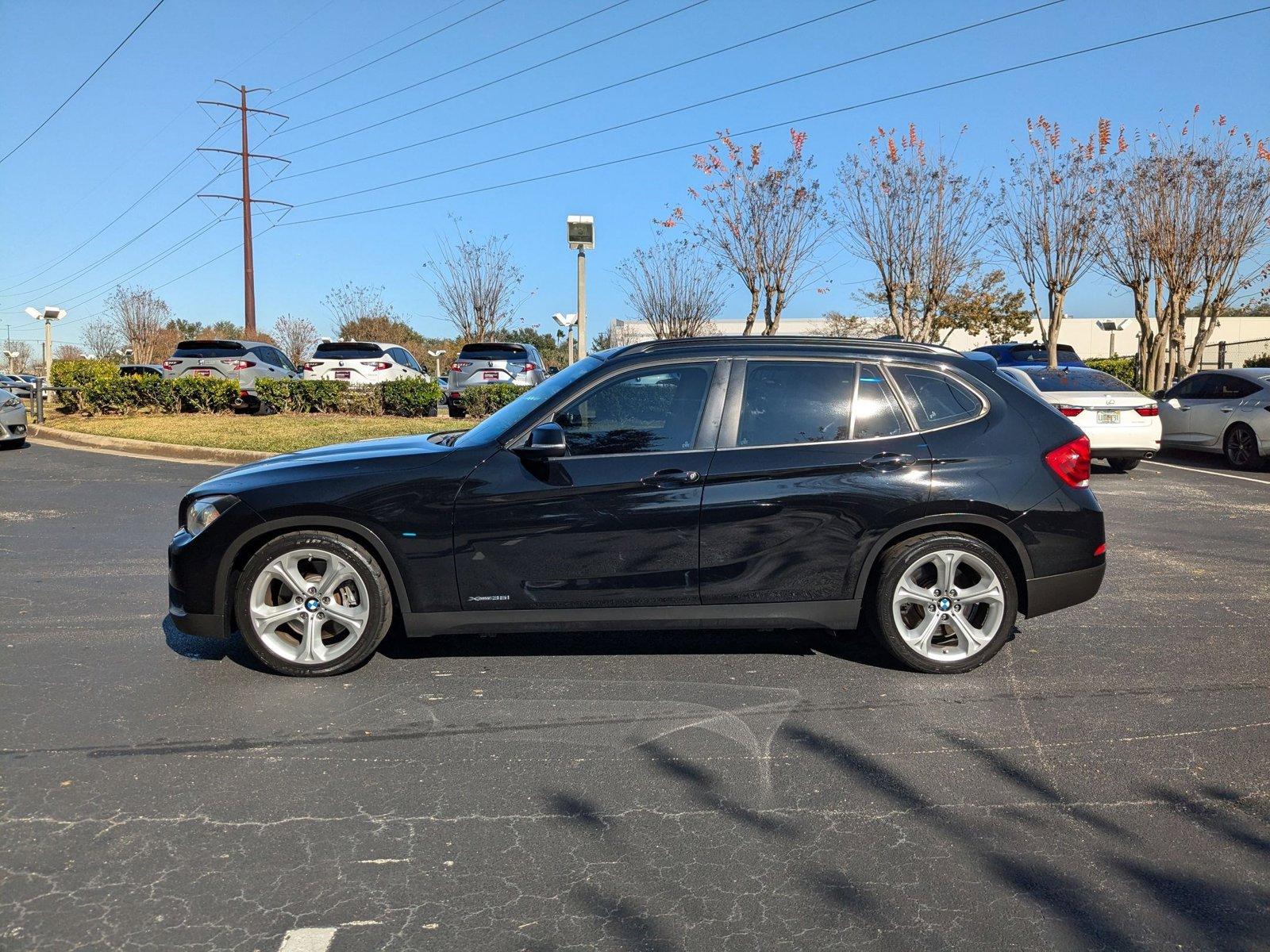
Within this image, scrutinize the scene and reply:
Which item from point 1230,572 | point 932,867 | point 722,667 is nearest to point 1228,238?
point 1230,572

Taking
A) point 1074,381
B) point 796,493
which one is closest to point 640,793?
point 796,493

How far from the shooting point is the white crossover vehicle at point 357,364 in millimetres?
20844

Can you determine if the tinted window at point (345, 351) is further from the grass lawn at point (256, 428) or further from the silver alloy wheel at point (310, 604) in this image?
the silver alloy wheel at point (310, 604)

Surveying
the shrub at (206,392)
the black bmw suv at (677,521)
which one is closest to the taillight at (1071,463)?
the black bmw suv at (677,521)

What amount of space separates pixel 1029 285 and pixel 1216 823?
25556mm

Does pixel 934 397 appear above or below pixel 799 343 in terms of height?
below

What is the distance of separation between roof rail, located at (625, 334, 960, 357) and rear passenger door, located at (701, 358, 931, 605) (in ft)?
0.72

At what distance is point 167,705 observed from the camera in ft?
15.8

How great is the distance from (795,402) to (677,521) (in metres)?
0.89

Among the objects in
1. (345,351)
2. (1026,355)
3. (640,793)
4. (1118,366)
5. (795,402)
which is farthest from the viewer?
(1118,366)

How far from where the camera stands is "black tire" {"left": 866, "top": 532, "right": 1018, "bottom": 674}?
5266 millimetres

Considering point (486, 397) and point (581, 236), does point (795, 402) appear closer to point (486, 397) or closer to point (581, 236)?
point (581, 236)

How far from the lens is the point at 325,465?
207 inches

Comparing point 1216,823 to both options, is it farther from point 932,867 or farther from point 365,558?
point 365,558
